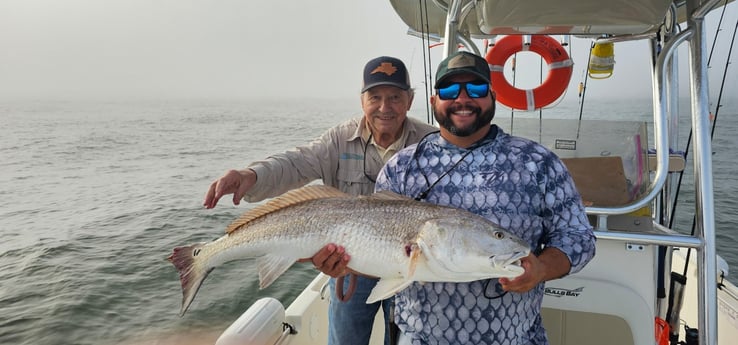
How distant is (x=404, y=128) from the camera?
3076mm

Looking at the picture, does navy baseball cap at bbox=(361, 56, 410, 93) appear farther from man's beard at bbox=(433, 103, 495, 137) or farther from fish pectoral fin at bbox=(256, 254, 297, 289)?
fish pectoral fin at bbox=(256, 254, 297, 289)

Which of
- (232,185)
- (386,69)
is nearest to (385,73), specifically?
(386,69)

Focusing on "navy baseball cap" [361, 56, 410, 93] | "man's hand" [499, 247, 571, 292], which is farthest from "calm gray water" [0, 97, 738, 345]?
"man's hand" [499, 247, 571, 292]

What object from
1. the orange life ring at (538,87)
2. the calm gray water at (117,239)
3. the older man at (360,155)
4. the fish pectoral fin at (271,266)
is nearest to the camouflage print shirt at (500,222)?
the fish pectoral fin at (271,266)

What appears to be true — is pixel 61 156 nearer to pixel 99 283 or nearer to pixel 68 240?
pixel 68 240

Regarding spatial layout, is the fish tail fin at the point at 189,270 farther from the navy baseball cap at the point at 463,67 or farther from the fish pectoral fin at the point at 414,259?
the navy baseball cap at the point at 463,67

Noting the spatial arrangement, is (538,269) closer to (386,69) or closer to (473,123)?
(473,123)

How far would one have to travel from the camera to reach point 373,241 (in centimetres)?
200

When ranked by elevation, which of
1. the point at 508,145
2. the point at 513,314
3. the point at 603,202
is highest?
the point at 508,145

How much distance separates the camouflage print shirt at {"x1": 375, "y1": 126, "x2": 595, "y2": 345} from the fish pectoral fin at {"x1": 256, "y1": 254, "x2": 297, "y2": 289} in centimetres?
60

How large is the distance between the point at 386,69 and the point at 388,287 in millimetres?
1524

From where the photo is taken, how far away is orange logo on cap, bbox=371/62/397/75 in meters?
2.93

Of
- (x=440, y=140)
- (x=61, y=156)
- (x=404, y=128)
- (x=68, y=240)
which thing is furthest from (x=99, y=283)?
(x=61, y=156)

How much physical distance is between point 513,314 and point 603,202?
1.46 meters
